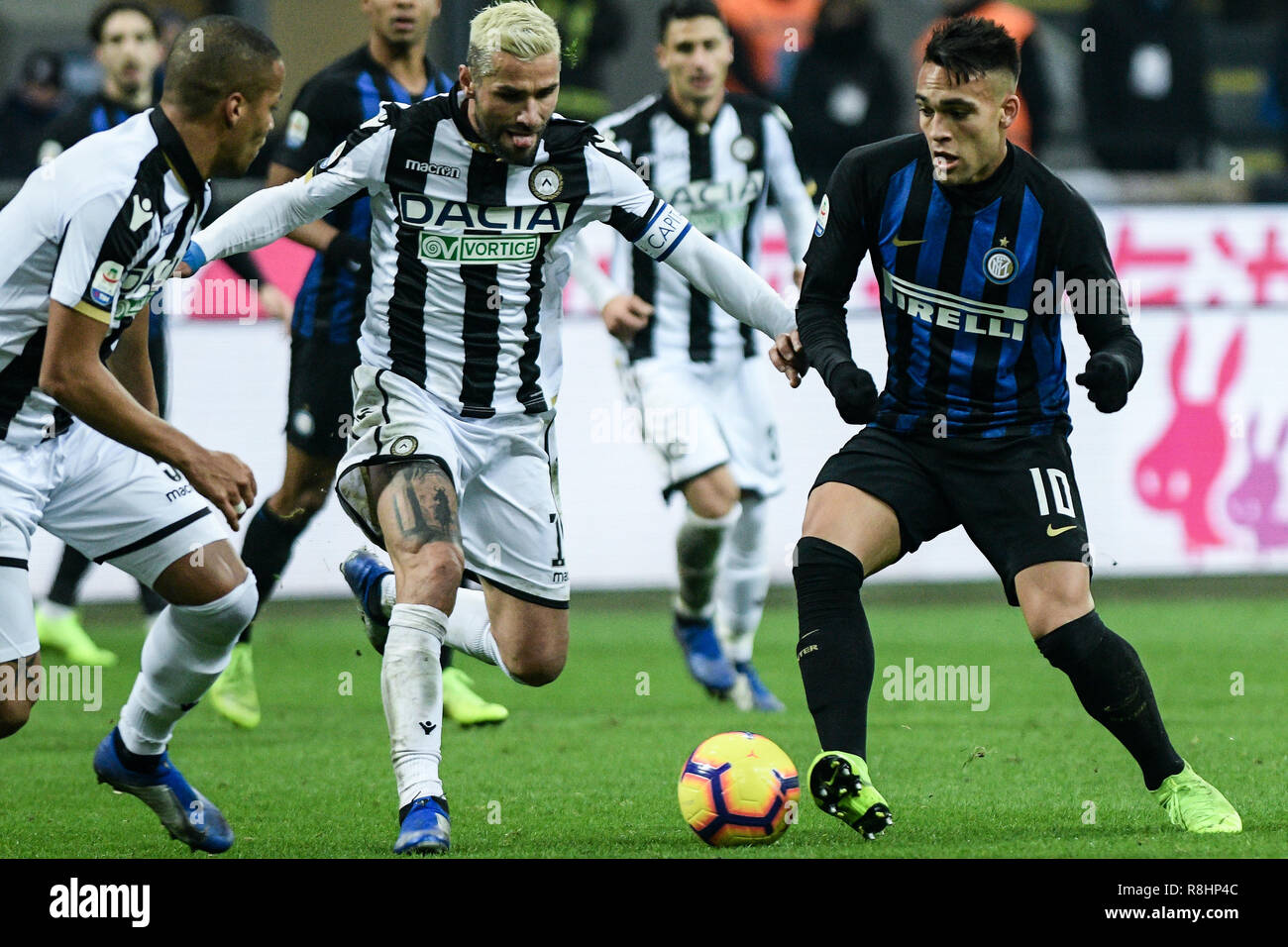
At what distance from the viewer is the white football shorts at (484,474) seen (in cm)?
521

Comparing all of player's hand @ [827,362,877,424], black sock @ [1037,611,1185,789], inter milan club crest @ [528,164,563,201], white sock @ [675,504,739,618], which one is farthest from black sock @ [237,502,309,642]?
black sock @ [1037,611,1185,789]

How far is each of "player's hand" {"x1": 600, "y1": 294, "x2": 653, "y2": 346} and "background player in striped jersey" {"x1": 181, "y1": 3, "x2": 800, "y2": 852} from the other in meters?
0.64

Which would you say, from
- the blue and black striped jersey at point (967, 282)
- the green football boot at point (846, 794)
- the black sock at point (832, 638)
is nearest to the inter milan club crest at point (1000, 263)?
the blue and black striped jersey at point (967, 282)

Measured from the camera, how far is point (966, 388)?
5094 mm

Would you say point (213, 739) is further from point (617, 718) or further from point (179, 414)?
point (179, 414)

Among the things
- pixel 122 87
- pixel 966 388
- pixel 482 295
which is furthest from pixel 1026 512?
pixel 122 87

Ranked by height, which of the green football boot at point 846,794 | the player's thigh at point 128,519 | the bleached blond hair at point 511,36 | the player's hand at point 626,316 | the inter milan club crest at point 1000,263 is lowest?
the green football boot at point 846,794

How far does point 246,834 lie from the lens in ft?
16.8

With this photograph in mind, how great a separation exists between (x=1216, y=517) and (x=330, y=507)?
565 cm

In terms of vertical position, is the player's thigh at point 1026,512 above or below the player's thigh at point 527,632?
above

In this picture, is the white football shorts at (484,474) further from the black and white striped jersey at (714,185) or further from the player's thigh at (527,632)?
the black and white striped jersey at (714,185)

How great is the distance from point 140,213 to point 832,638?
200cm

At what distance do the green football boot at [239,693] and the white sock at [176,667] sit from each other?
2.25 meters

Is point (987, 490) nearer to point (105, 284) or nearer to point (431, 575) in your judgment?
point (431, 575)
